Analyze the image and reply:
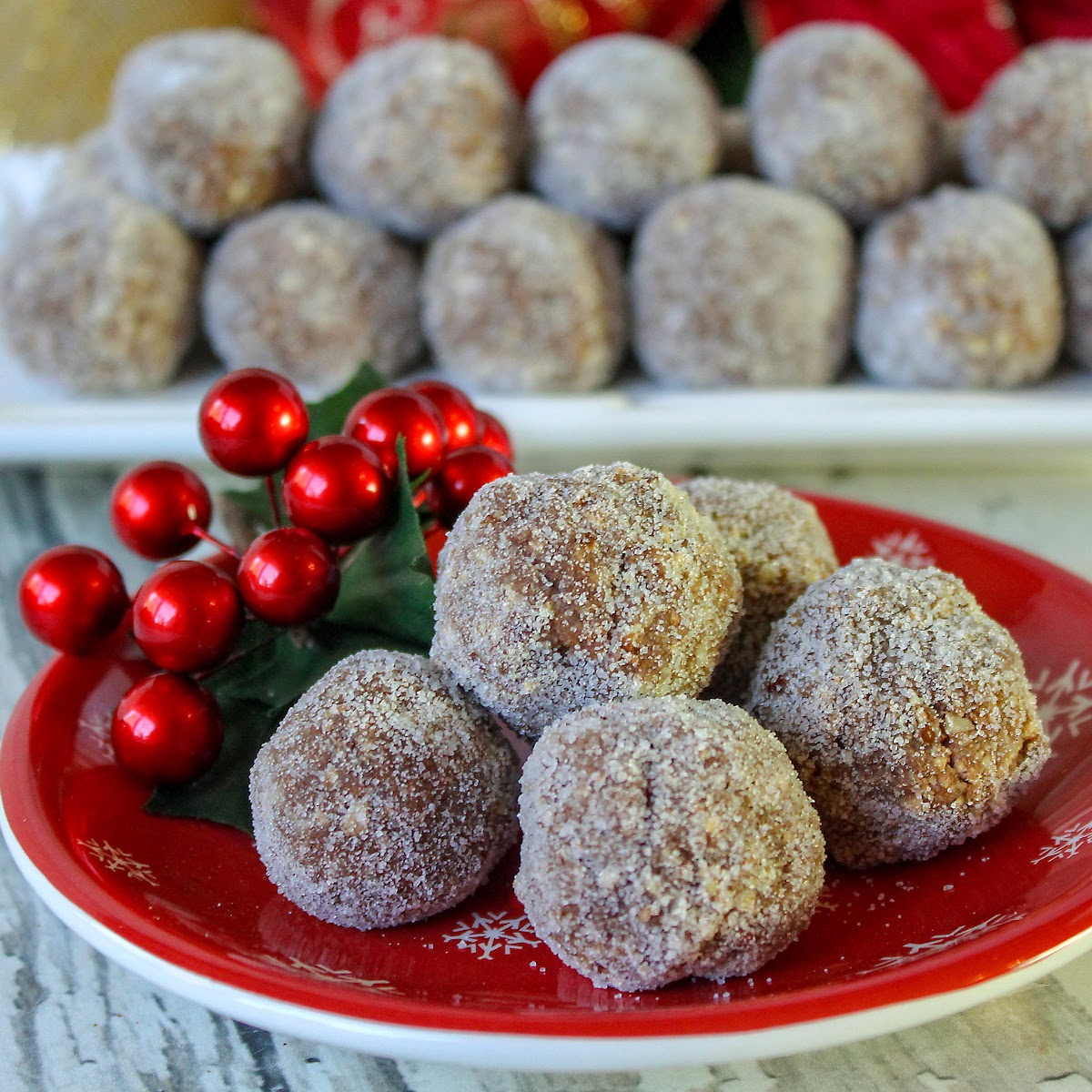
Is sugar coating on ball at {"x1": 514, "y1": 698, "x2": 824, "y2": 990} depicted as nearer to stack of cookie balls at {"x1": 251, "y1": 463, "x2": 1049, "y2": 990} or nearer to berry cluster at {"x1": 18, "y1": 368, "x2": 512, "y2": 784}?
stack of cookie balls at {"x1": 251, "y1": 463, "x2": 1049, "y2": 990}

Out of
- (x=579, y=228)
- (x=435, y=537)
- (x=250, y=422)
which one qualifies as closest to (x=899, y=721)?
(x=435, y=537)

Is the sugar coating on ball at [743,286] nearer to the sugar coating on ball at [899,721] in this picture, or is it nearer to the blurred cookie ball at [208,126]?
the blurred cookie ball at [208,126]

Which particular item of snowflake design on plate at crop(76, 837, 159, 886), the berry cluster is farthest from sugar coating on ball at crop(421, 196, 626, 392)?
snowflake design on plate at crop(76, 837, 159, 886)

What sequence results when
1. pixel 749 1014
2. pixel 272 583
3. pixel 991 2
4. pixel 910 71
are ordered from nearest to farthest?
pixel 749 1014 < pixel 272 583 < pixel 910 71 < pixel 991 2

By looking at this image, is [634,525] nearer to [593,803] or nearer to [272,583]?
[593,803]

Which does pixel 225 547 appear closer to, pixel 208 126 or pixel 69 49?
pixel 208 126

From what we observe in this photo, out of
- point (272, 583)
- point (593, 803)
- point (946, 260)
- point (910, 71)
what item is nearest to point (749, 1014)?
point (593, 803)
